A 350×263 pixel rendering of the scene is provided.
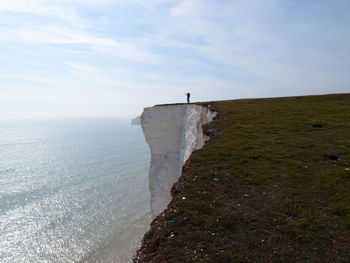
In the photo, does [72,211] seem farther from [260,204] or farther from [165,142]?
[260,204]

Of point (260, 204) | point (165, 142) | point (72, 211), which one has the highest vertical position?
point (260, 204)

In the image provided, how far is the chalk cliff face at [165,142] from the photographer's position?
20.5 meters

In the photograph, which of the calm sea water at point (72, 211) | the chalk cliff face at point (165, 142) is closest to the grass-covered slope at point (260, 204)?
the chalk cliff face at point (165, 142)

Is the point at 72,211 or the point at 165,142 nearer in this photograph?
the point at 165,142

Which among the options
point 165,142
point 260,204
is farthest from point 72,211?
point 260,204

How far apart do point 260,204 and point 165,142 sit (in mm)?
16462

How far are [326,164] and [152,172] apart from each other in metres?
16.3

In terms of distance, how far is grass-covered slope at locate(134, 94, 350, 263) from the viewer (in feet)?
14.6

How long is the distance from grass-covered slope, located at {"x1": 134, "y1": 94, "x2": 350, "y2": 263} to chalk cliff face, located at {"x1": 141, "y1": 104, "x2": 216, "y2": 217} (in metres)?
9.50

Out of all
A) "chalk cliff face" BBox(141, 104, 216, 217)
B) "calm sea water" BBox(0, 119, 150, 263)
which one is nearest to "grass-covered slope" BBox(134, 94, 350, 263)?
"chalk cliff face" BBox(141, 104, 216, 217)

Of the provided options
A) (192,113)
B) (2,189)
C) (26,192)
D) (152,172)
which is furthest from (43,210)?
(192,113)

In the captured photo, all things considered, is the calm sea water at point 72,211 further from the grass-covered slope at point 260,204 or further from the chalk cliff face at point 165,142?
the grass-covered slope at point 260,204

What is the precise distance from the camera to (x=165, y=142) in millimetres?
22125

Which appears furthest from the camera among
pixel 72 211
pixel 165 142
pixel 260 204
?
pixel 72 211
